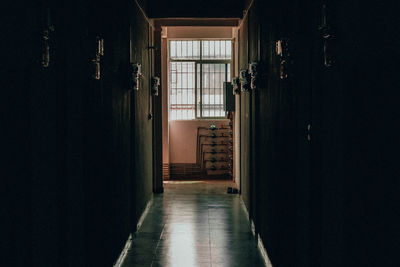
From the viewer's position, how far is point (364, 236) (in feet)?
5.85

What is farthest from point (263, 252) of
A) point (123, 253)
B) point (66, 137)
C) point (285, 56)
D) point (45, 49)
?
point (45, 49)

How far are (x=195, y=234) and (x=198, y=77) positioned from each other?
5.93m

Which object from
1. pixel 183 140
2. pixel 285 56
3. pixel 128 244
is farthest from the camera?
pixel 183 140

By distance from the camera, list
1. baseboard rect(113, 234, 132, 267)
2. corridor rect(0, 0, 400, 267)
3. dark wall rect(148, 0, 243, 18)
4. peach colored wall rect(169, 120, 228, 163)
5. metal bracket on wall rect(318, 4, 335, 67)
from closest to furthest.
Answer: corridor rect(0, 0, 400, 267) < metal bracket on wall rect(318, 4, 335, 67) < baseboard rect(113, 234, 132, 267) < dark wall rect(148, 0, 243, 18) < peach colored wall rect(169, 120, 228, 163)

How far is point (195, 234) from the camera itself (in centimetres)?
566

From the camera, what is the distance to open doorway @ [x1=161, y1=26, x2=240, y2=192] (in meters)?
10.5

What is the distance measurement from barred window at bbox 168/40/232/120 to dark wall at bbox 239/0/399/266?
682 centimetres

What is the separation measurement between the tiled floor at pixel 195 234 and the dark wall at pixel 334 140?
0.82 meters

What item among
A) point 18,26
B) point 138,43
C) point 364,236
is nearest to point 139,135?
point 138,43

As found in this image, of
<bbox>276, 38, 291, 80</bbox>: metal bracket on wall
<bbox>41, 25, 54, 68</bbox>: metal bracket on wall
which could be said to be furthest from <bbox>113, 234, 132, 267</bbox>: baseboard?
<bbox>41, 25, 54, 68</bbox>: metal bracket on wall

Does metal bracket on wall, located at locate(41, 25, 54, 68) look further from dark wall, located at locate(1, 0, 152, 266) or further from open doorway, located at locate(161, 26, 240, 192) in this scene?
open doorway, located at locate(161, 26, 240, 192)

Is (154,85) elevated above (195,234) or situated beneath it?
elevated above

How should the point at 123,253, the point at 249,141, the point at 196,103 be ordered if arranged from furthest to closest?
the point at 196,103
the point at 249,141
the point at 123,253

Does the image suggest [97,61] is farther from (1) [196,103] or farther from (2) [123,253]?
(1) [196,103]
